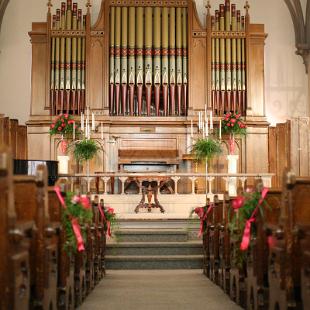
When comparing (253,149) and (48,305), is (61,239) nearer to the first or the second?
(48,305)

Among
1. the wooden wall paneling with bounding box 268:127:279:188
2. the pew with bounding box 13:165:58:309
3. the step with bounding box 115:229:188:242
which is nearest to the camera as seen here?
the pew with bounding box 13:165:58:309

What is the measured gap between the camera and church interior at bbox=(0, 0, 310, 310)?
867 cm

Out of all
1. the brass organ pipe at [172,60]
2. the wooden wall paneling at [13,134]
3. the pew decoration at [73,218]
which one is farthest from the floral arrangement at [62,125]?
the pew decoration at [73,218]

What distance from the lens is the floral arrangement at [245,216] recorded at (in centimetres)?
502

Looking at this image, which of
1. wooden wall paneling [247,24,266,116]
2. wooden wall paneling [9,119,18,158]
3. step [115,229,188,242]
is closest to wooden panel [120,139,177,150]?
wooden wall paneling [247,24,266,116]

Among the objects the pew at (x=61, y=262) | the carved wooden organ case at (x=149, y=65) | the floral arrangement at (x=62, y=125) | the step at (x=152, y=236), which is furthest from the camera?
the carved wooden organ case at (x=149, y=65)

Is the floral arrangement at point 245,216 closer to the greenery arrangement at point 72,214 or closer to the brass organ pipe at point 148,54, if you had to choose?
the greenery arrangement at point 72,214

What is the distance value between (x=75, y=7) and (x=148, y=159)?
357cm

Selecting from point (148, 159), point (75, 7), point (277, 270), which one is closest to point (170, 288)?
point (277, 270)

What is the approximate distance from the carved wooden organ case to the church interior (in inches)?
0.9

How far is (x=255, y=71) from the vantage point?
43.8ft

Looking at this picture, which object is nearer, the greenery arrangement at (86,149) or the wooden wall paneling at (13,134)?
the greenery arrangement at (86,149)

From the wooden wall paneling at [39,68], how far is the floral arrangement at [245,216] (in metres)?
8.12

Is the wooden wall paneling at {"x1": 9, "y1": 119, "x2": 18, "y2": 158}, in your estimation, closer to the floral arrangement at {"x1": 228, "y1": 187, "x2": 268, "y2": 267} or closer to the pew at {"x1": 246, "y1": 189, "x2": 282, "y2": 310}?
the floral arrangement at {"x1": 228, "y1": 187, "x2": 268, "y2": 267}
